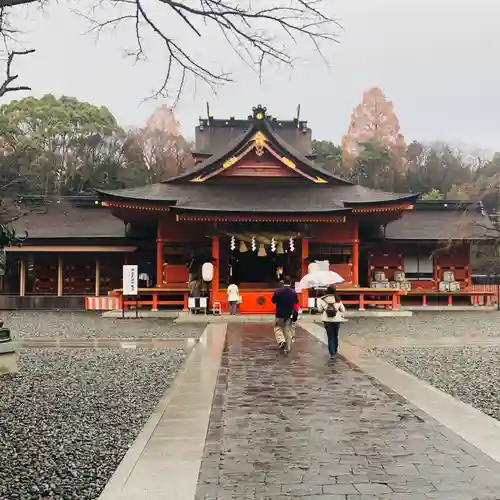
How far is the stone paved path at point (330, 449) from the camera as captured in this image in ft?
15.4

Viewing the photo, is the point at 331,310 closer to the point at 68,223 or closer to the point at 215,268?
the point at 215,268

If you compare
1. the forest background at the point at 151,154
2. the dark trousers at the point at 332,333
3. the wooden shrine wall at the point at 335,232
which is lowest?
the dark trousers at the point at 332,333

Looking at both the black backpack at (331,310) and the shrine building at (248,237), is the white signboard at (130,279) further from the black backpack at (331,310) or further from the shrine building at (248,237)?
the black backpack at (331,310)

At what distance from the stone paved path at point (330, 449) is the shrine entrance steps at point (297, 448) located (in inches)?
0.4

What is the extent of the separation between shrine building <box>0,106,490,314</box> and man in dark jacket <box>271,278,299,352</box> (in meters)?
10.1

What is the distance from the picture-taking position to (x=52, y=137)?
48562 millimetres

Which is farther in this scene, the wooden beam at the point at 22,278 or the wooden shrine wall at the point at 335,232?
the wooden beam at the point at 22,278

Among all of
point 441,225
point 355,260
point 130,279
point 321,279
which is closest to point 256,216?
point 355,260

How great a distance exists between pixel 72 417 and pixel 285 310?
597cm

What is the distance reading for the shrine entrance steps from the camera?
15.4 feet

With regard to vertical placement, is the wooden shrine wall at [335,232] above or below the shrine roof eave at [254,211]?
below

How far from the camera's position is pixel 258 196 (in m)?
26.1

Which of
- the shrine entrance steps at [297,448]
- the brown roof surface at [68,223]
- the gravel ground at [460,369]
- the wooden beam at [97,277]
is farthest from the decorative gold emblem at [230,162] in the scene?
the shrine entrance steps at [297,448]

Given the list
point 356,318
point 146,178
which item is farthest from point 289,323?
point 146,178
